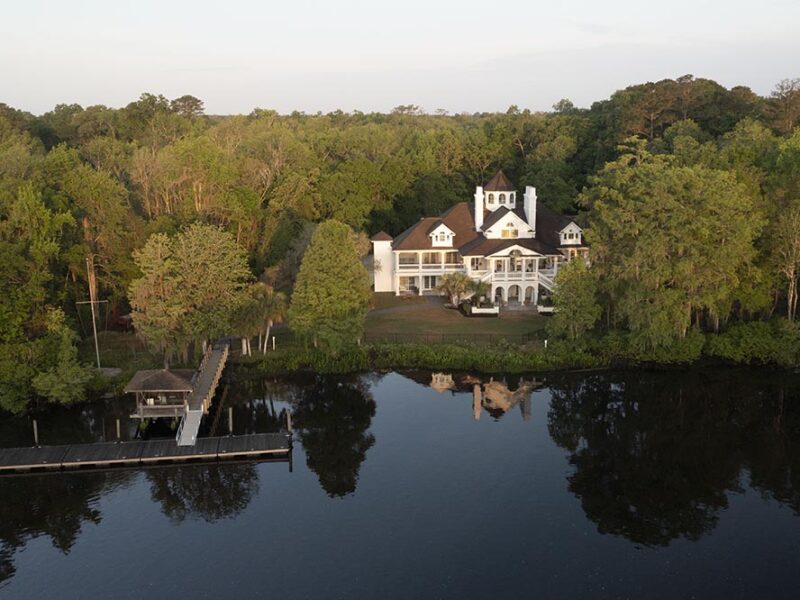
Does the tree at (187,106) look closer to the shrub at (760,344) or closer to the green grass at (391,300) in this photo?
the green grass at (391,300)

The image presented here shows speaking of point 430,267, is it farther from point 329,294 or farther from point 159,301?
point 159,301

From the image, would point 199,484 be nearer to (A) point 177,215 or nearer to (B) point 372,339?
(B) point 372,339

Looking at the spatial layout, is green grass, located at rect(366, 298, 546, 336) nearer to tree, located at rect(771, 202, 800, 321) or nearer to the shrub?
the shrub

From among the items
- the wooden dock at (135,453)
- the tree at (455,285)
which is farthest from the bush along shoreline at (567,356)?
the wooden dock at (135,453)

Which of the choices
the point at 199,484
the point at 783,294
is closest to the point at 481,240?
the point at 783,294

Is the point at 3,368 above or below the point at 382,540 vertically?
above
